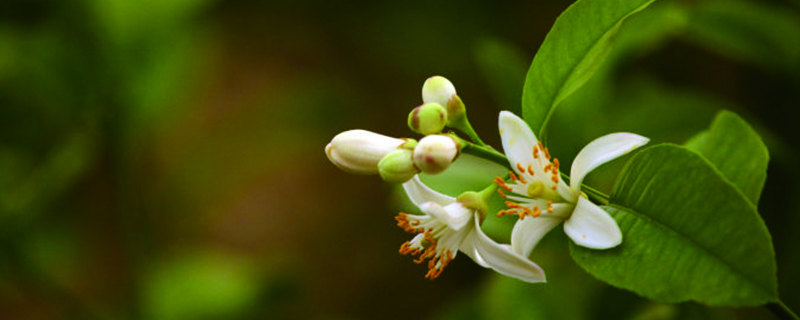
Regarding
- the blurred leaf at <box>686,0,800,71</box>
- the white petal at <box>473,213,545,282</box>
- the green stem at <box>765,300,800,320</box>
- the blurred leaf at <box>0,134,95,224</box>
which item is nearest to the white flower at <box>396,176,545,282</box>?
the white petal at <box>473,213,545,282</box>

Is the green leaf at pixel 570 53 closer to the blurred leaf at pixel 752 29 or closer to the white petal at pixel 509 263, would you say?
the white petal at pixel 509 263

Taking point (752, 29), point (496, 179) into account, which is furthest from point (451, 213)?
point (752, 29)

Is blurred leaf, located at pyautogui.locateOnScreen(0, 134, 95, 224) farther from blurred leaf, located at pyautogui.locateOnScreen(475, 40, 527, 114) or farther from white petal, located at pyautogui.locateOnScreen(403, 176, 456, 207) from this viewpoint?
white petal, located at pyautogui.locateOnScreen(403, 176, 456, 207)

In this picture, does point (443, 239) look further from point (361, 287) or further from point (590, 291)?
point (361, 287)

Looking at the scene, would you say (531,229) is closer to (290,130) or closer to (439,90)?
(439,90)

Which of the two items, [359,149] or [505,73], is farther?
[505,73]

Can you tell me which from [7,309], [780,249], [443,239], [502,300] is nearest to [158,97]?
[502,300]
